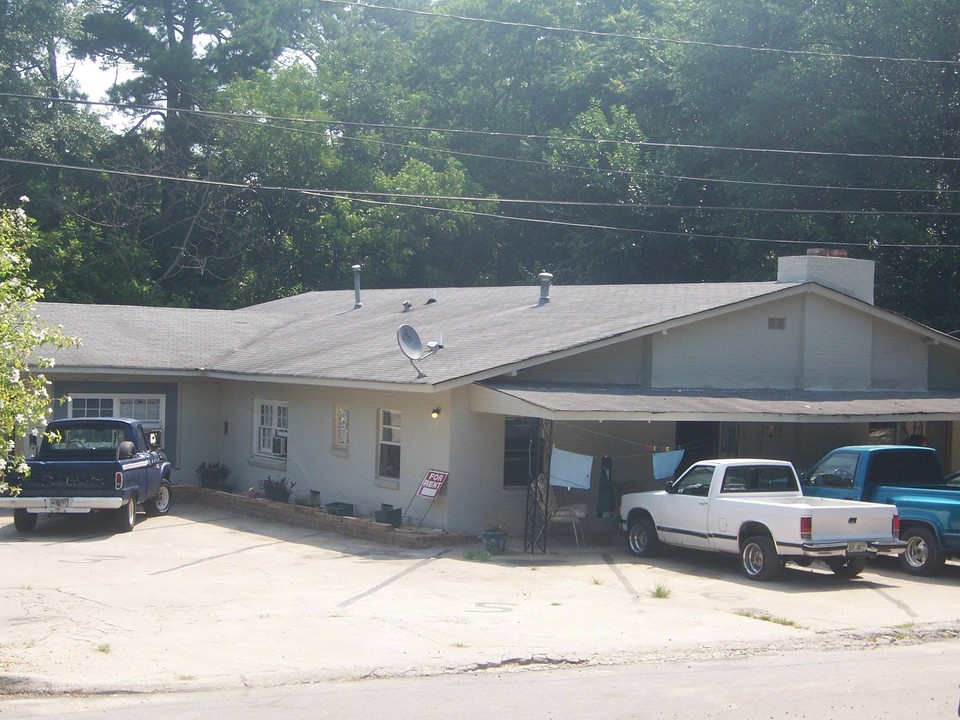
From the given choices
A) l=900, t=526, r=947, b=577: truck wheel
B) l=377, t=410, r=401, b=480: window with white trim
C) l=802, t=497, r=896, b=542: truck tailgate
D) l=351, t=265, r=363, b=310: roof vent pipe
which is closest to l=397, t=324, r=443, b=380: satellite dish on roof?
l=377, t=410, r=401, b=480: window with white trim

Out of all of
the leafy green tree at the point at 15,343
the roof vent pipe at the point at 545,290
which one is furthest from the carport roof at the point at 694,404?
the leafy green tree at the point at 15,343

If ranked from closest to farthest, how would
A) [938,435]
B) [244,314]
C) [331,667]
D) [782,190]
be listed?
[331,667], [938,435], [244,314], [782,190]

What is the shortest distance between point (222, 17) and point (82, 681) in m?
46.0

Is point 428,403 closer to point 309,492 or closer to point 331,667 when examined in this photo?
point 309,492

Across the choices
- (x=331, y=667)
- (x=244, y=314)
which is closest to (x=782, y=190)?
(x=244, y=314)

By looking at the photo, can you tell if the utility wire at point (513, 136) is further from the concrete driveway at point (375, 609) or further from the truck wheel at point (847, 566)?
the truck wheel at point (847, 566)

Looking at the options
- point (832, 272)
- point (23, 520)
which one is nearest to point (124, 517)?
point (23, 520)

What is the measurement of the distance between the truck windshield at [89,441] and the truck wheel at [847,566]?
12.5m

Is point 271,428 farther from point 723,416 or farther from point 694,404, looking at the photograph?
point 723,416

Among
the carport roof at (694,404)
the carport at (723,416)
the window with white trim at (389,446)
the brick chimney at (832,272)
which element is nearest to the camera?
the carport roof at (694,404)

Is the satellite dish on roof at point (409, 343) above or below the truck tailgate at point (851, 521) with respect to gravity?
above

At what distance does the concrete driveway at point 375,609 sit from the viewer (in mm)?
10823

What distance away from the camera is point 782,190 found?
3825cm

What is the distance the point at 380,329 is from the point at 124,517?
25.6 feet
